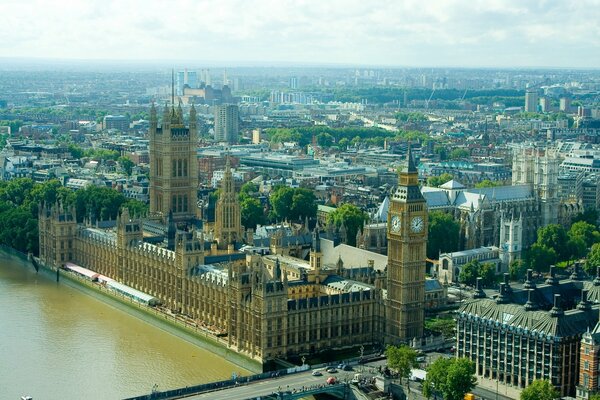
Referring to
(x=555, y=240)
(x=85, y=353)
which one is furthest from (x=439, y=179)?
(x=85, y=353)

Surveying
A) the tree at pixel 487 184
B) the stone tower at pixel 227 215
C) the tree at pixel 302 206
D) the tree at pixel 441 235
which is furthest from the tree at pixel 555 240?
the stone tower at pixel 227 215

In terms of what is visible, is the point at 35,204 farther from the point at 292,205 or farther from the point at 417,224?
the point at 417,224

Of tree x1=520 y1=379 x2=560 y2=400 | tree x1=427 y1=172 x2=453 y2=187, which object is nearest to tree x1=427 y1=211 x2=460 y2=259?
tree x1=427 y1=172 x2=453 y2=187

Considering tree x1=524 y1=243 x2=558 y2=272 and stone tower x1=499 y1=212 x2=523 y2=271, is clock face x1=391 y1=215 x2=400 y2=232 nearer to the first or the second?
tree x1=524 y1=243 x2=558 y2=272

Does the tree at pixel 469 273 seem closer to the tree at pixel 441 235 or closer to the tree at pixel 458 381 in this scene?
the tree at pixel 441 235

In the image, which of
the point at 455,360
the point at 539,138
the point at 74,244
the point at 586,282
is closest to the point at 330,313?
the point at 455,360

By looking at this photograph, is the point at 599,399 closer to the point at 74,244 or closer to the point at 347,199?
the point at 74,244
